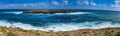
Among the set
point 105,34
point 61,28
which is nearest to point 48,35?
point 105,34

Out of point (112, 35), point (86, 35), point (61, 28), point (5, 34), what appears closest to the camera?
point (5, 34)

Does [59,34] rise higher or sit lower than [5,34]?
lower

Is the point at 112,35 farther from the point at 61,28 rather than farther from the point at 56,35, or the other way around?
the point at 61,28

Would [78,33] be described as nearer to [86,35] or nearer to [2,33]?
[86,35]

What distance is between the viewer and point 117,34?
13555mm

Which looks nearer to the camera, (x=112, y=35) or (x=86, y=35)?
(x=112, y=35)

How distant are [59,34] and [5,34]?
3.68m

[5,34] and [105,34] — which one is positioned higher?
[5,34]

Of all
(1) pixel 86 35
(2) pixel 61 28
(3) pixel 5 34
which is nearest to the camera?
(3) pixel 5 34

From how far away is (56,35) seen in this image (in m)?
15.4

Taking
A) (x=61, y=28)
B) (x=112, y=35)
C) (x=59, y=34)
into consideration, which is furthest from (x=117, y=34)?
(x=61, y=28)

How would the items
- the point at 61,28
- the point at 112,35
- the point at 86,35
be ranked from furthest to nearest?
the point at 61,28
the point at 86,35
the point at 112,35

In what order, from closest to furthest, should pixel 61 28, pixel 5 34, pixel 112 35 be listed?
1. pixel 5 34
2. pixel 112 35
3. pixel 61 28

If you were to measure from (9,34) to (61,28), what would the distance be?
720 cm
